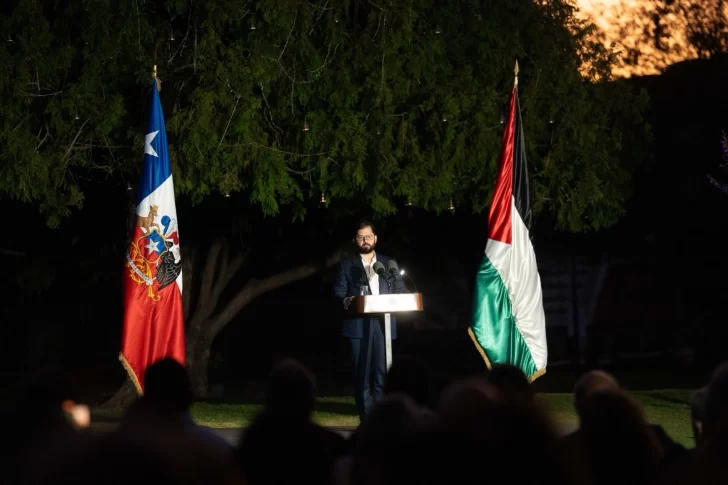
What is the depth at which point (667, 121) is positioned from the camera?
2883 cm

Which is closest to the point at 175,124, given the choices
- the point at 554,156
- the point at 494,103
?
the point at 494,103

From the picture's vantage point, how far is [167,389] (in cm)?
511

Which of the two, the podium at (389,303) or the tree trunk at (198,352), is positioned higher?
the podium at (389,303)

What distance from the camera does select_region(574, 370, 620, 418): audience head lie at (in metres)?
4.70

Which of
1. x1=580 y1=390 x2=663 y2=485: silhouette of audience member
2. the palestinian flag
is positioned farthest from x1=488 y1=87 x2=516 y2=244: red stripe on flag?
x1=580 y1=390 x2=663 y2=485: silhouette of audience member

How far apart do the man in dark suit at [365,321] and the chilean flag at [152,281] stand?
1745mm

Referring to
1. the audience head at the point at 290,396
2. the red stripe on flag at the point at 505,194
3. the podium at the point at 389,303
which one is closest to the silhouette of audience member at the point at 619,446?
the audience head at the point at 290,396

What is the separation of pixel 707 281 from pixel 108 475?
2952cm

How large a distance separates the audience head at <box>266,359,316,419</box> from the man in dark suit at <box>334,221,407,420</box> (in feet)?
20.8

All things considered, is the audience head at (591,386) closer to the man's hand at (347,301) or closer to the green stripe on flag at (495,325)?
the man's hand at (347,301)

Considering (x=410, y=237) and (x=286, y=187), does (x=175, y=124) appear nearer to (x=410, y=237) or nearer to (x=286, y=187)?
(x=286, y=187)

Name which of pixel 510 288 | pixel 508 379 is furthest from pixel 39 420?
pixel 510 288

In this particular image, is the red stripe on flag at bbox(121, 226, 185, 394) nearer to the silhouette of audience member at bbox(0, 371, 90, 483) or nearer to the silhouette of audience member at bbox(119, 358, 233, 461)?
the silhouette of audience member at bbox(0, 371, 90, 483)

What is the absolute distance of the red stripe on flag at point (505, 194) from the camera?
11.9 meters
